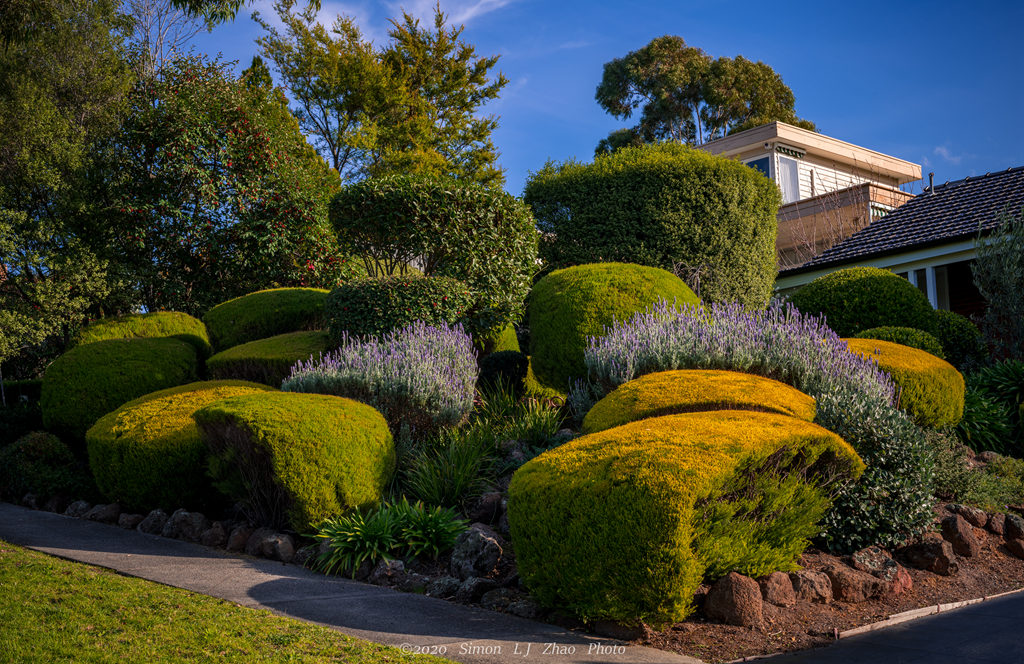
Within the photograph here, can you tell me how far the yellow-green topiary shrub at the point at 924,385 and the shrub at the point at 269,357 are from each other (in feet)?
22.5

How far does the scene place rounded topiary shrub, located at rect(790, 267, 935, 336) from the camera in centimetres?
1280

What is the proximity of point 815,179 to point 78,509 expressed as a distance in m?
25.8

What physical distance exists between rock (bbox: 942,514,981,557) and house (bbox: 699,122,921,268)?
1597 centimetres

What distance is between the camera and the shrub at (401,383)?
8.59 metres

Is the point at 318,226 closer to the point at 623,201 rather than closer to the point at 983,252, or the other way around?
the point at 623,201

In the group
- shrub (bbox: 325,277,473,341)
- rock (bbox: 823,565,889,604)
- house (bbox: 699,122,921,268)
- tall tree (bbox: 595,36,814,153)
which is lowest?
rock (bbox: 823,565,889,604)

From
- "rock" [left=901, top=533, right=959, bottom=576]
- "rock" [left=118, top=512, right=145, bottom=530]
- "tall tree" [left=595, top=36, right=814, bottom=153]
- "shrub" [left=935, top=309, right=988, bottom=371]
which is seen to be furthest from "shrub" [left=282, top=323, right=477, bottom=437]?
"tall tree" [left=595, top=36, right=814, bottom=153]

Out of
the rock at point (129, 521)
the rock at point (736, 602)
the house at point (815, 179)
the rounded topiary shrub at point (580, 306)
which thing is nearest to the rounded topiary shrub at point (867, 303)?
the rounded topiary shrub at point (580, 306)

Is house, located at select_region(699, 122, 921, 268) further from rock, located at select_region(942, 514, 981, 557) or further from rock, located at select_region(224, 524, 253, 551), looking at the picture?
rock, located at select_region(224, 524, 253, 551)

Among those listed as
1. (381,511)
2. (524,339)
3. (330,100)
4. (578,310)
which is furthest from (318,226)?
(330,100)

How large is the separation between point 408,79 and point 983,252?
19339 mm

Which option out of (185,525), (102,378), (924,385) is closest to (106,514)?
(185,525)

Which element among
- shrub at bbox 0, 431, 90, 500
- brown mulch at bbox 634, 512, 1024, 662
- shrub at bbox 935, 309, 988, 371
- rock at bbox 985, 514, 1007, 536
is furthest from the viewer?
shrub at bbox 935, 309, 988, 371

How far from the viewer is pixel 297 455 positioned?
6.70 meters
